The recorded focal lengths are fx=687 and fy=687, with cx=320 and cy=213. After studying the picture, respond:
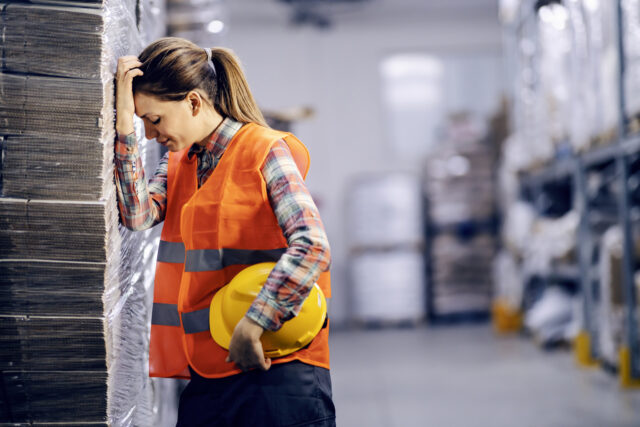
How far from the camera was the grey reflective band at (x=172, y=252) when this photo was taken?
1817mm

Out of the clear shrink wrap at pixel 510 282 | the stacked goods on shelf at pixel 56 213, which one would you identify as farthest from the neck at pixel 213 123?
the clear shrink wrap at pixel 510 282

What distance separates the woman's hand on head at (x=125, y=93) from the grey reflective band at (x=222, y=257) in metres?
0.36

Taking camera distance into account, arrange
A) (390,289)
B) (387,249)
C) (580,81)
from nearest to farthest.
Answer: (580,81) < (390,289) < (387,249)

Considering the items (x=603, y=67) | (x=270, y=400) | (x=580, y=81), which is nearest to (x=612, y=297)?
(x=603, y=67)

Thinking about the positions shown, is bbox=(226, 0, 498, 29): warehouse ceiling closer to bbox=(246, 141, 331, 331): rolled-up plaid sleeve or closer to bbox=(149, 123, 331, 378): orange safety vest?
bbox=(149, 123, 331, 378): orange safety vest

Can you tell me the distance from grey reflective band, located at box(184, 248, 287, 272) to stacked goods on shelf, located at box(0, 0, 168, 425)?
205mm

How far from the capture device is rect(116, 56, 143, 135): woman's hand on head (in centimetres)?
171

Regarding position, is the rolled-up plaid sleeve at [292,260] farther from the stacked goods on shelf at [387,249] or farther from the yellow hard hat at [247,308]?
the stacked goods on shelf at [387,249]

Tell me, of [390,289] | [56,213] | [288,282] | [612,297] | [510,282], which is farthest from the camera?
[390,289]

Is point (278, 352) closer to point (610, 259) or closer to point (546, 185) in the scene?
point (610, 259)

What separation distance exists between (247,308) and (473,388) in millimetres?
4180

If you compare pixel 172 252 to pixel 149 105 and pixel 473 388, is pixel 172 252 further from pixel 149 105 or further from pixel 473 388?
pixel 473 388

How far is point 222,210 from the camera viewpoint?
5.35 feet

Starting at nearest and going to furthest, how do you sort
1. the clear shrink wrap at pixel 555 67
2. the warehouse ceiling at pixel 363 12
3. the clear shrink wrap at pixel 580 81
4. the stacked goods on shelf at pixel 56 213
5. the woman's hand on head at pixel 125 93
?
1. the stacked goods on shelf at pixel 56 213
2. the woman's hand on head at pixel 125 93
3. the clear shrink wrap at pixel 580 81
4. the clear shrink wrap at pixel 555 67
5. the warehouse ceiling at pixel 363 12
